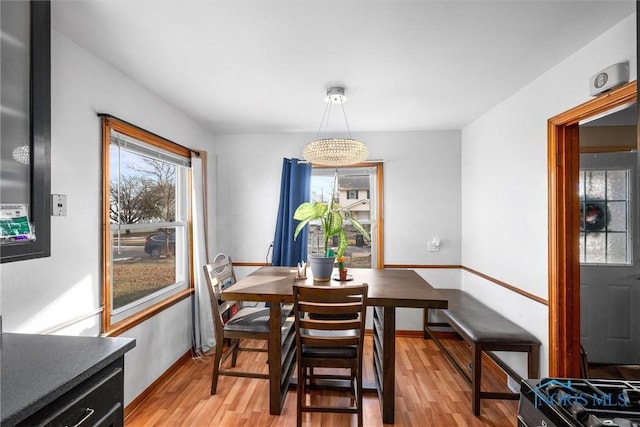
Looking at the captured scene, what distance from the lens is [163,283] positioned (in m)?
2.68

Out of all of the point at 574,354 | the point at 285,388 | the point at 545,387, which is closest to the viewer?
the point at 545,387

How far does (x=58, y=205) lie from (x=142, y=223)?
806 millimetres

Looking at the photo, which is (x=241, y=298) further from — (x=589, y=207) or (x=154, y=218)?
(x=589, y=207)

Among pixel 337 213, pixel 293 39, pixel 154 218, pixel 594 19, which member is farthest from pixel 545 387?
pixel 154 218

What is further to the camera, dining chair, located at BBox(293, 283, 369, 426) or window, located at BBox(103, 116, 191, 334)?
window, located at BBox(103, 116, 191, 334)

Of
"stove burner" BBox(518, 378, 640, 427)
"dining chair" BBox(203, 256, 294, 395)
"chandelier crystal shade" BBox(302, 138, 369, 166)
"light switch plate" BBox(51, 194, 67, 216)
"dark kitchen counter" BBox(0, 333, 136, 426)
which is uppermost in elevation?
"chandelier crystal shade" BBox(302, 138, 369, 166)

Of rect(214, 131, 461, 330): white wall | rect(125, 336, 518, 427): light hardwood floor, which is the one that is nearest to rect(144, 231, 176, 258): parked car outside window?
rect(214, 131, 461, 330): white wall

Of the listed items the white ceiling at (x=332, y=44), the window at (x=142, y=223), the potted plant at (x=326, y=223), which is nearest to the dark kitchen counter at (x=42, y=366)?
the window at (x=142, y=223)

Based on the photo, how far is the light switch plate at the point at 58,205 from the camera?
156 cm

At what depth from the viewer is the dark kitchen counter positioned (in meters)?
0.75

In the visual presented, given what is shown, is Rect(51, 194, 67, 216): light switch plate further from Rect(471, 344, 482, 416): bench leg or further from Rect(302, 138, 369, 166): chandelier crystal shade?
Rect(471, 344, 482, 416): bench leg

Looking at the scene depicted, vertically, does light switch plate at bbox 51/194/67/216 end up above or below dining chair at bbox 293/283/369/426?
above

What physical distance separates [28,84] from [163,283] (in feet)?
6.61

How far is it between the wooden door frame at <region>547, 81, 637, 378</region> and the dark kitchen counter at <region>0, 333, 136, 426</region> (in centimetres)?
247
